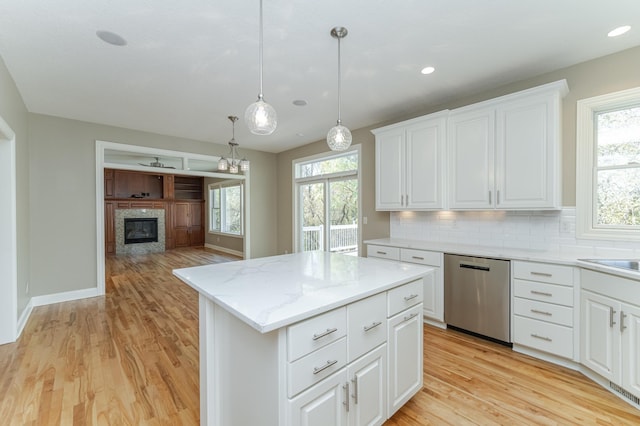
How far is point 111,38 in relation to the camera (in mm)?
2154

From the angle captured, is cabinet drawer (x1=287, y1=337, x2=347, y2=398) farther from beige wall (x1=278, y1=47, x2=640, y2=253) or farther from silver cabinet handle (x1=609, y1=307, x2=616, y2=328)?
beige wall (x1=278, y1=47, x2=640, y2=253)

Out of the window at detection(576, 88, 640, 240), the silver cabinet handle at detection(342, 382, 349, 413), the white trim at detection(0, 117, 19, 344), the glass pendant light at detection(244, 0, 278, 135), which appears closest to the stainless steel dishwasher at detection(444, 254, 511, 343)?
the window at detection(576, 88, 640, 240)

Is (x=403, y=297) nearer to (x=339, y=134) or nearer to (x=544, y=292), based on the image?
(x=339, y=134)

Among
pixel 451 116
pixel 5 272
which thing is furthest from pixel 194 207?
pixel 451 116

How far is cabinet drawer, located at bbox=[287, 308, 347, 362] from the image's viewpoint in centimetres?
112

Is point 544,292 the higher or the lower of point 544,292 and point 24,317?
the higher

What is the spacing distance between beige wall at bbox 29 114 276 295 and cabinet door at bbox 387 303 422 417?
4.72 m

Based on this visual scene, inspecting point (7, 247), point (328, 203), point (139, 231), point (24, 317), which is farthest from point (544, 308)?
point (139, 231)

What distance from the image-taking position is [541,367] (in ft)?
7.56

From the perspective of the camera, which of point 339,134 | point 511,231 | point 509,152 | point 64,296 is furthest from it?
point 64,296

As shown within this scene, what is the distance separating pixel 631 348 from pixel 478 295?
40.6 inches

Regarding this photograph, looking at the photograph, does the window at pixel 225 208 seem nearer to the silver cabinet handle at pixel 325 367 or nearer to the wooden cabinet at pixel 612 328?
the silver cabinet handle at pixel 325 367

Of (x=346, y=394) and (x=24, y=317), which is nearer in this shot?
(x=346, y=394)

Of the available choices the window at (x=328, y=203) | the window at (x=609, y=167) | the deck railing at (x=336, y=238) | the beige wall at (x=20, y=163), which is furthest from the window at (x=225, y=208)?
the window at (x=609, y=167)
